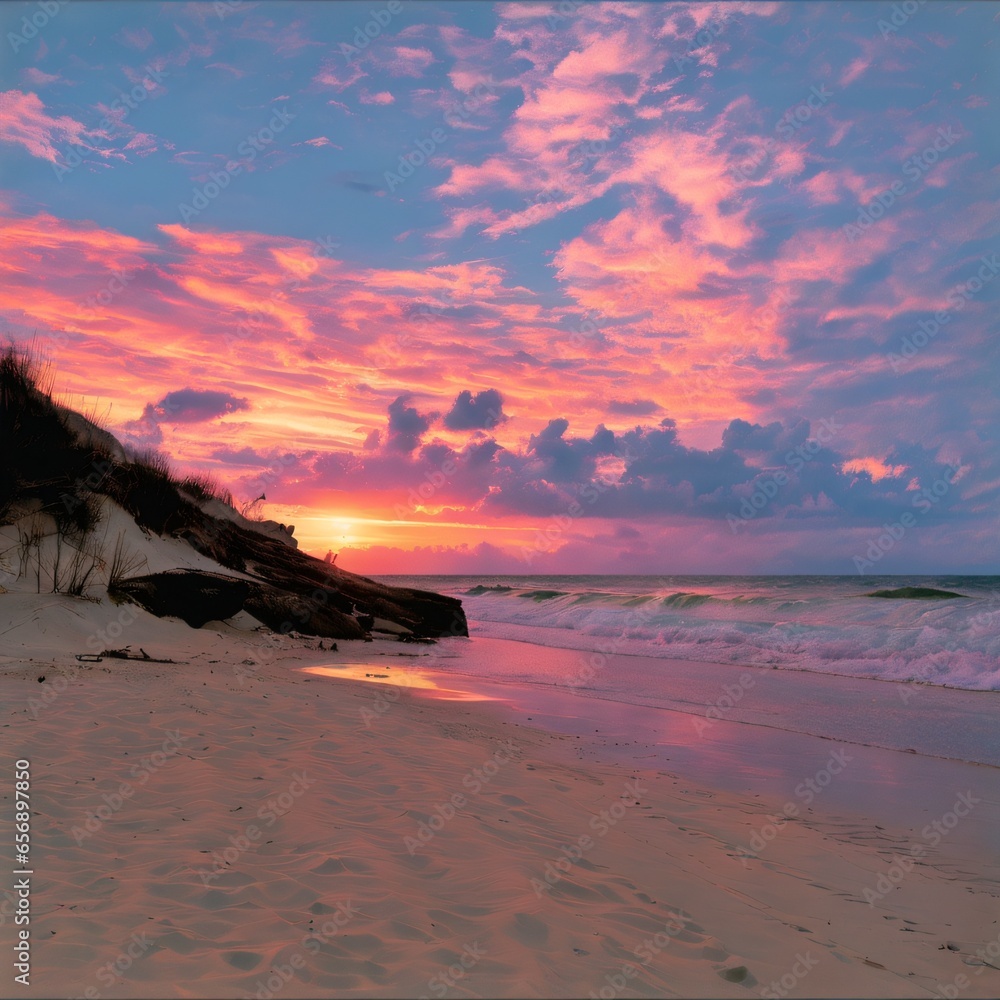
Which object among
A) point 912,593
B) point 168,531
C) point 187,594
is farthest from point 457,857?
point 912,593

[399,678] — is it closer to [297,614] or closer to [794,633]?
[297,614]

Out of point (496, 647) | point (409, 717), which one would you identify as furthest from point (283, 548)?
point (409, 717)

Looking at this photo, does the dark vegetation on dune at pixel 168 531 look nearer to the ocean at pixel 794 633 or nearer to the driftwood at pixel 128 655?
the driftwood at pixel 128 655

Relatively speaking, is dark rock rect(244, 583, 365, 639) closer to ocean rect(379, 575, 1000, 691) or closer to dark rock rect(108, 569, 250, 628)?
dark rock rect(108, 569, 250, 628)

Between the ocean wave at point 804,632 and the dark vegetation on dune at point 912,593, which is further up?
the dark vegetation on dune at point 912,593

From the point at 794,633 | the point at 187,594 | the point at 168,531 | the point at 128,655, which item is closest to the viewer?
the point at 128,655

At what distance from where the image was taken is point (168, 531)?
1518 cm

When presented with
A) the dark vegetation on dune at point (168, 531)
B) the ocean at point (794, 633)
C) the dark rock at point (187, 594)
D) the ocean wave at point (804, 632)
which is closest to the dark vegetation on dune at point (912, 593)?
the ocean wave at point (804, 632)

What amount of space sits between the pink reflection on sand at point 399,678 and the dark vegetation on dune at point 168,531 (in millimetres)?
2665

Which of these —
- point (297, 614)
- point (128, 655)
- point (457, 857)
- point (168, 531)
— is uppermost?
point (168, 531)

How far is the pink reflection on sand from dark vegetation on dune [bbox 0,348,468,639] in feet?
8.74

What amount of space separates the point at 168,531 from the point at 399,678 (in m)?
7.03

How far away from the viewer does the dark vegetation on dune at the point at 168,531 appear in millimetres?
11773

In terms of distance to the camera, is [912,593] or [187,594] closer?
[187,594]
